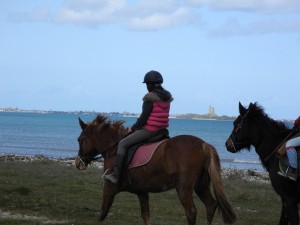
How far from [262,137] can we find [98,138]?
3.27 metres

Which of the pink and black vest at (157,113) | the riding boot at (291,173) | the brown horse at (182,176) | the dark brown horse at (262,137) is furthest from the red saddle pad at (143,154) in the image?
the riding boot at (291,173)

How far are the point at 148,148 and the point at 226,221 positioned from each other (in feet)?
6.26

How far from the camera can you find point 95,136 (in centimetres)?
1162

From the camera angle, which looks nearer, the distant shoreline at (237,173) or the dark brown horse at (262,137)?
the dark brown horse at (262,137)

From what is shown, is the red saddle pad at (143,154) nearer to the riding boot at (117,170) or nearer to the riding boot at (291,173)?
the riding boot at (117,170)

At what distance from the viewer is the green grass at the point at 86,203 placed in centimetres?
1311

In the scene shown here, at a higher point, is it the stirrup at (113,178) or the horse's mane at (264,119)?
the horse's mane at (264,119)

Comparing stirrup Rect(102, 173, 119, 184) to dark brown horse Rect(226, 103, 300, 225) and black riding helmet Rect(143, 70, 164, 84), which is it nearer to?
black riding helmet Rect(143, 70, 164, 84)

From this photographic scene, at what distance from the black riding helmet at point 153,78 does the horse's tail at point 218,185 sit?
1.62 meters

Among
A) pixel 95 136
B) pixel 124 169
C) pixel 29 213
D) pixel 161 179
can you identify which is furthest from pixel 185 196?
pixel 29 213

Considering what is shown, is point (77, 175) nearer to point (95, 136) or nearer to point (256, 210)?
point (256, 210)

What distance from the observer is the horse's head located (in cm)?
1098

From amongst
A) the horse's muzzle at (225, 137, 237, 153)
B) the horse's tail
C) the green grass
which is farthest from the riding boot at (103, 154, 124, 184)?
the horse's muzzle at (225, 137, 237, 153)

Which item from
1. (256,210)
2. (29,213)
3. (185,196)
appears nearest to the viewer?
(185,196)
